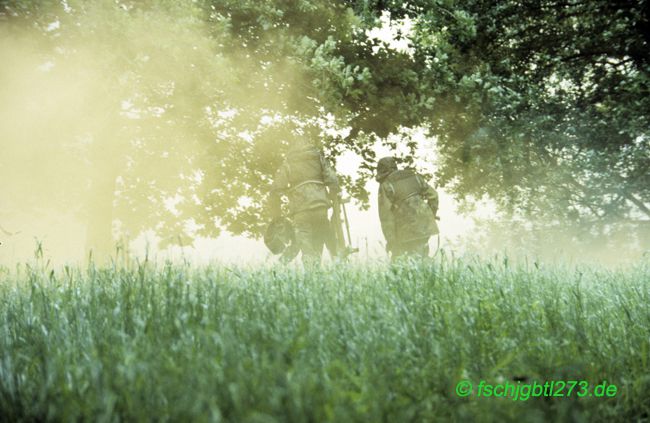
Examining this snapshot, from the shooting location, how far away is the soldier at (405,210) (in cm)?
970

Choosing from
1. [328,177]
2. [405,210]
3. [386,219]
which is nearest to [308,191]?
[328,177]

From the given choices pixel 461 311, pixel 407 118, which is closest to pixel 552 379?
pixel 461 311

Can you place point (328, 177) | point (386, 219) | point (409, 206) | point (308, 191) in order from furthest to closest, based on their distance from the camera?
1. point (386, 219)
2. point (409, 206)
3. point (328, 177)
4. point (308, 191)

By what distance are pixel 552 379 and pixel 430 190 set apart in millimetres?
8169

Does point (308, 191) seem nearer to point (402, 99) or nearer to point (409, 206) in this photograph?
point (409, 206)

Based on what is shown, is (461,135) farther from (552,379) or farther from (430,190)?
(552,379)

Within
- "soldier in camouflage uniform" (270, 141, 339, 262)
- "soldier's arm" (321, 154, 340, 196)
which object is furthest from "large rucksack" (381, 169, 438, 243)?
"soldier in camouflage uniform" (270, 141, 339, 262)

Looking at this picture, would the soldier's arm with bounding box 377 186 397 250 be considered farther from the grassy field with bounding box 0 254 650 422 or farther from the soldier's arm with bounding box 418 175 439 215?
the grassy field with bounding box 0 254 650 422

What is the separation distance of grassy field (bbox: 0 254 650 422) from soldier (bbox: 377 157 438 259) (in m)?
5.93

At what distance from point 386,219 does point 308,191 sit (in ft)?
6.74

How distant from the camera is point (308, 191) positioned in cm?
914

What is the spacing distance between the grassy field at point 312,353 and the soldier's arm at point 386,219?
20.0ft

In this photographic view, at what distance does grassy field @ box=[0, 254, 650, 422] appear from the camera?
159 centimetres

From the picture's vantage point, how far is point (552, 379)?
2.05m
